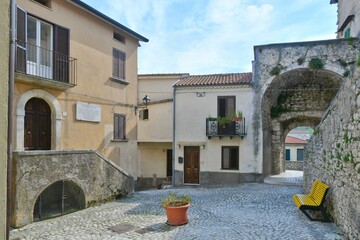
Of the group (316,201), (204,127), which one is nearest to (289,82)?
(204,127)

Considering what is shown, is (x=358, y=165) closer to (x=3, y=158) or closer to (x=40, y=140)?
(x=3, y=158)

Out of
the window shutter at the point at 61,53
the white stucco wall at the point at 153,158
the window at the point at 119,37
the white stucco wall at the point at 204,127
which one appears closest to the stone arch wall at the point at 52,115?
the window shutter at the point at 61,53

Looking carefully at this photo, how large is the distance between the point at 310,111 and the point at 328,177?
10514 millimetres

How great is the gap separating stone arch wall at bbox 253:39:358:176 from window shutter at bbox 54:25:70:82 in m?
9.93

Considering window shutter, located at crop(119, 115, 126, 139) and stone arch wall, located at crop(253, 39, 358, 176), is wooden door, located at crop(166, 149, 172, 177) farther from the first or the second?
stone arch wall, located at crop(253, 39, 358, 176)

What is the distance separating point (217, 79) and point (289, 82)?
14.1 feet

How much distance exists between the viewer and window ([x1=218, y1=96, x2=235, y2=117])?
16.5 meters

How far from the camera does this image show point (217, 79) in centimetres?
1762

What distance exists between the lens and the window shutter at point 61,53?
446 inches

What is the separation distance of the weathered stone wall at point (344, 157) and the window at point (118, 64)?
34.0 feet

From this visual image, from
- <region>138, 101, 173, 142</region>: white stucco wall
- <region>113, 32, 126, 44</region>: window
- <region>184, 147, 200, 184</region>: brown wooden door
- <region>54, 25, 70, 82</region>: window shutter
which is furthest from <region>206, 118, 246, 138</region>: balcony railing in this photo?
<region>54, 25, 70, 82</region>: window shutter

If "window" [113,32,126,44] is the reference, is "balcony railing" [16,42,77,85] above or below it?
below

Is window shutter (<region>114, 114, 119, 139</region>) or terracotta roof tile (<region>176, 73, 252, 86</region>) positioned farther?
terracotta roof tile (<region>176, 73, 252, 86</region>)

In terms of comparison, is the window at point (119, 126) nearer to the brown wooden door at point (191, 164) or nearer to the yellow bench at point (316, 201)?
the brown wooden door at point (191, 164)
